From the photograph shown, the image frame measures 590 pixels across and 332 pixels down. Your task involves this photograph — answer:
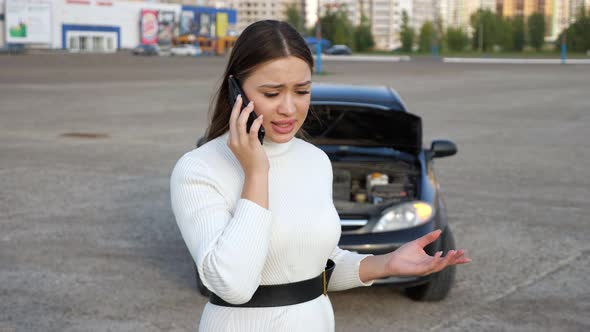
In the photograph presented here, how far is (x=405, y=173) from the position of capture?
6.93m

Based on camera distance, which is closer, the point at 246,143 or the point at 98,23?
the point at 246,143

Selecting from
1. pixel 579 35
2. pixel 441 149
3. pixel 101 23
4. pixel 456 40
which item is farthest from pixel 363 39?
pixel 441 149

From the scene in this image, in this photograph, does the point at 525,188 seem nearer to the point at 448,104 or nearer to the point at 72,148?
the point at 72,148

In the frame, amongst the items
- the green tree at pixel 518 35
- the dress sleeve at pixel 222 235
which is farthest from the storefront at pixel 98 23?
the dress sleeve at pixel 222 235

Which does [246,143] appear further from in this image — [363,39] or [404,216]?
[363,39]

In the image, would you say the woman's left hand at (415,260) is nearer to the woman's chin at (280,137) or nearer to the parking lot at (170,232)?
the woman's chin at (280,137)

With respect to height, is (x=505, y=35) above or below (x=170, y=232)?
above

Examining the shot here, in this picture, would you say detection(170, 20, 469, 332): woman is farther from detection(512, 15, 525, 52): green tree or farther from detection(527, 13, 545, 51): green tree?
detection(512, 15, 525, 52): green tree

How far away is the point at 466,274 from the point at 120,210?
420 cm

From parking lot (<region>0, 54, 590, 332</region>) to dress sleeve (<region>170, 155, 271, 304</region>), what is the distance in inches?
147

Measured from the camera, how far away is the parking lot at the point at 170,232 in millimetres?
6223

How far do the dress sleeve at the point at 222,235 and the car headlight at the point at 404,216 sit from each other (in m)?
4.17

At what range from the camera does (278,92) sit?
2324mm

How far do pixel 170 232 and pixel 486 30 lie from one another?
140 m
